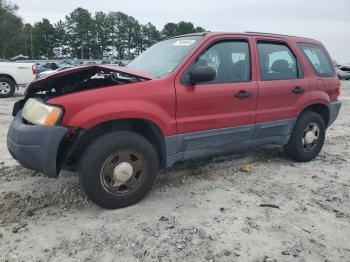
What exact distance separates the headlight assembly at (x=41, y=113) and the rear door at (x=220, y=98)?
127 centimetres

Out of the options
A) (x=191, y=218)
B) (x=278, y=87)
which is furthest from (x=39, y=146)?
(x=278, y=87)

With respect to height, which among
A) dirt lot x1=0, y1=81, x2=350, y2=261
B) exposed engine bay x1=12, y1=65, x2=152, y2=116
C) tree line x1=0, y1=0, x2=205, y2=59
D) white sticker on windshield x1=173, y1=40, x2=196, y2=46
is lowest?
dirt lot x1=0, y1=81, x2=350, y2=261

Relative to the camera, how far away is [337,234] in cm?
339

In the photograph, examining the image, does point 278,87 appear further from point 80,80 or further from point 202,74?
point 80,80

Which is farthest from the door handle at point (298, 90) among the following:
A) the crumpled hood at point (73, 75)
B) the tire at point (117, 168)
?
the tire at point (117, 168)

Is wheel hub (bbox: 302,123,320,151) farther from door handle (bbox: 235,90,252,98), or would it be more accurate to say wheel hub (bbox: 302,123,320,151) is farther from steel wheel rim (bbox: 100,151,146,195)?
steel wheel rim (bbox: 100,151,146,195)

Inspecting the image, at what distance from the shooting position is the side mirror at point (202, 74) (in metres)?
3.88

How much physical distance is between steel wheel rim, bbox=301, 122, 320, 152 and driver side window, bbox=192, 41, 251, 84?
1.46 m

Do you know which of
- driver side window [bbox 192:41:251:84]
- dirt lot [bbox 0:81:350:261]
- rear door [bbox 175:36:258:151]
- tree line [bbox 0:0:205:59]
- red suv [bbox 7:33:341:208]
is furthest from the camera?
tree line [bbox 0:0:205:59]

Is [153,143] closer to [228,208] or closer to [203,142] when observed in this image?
[203,142]

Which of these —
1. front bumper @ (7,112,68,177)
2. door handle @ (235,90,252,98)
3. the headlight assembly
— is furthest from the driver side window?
front bumper @ (7,112,68,177)

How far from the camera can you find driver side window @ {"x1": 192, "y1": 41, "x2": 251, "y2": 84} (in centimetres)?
432

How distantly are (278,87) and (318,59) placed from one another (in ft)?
3.99

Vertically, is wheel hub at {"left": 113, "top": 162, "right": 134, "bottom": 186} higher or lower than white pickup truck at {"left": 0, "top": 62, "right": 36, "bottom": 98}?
lower
